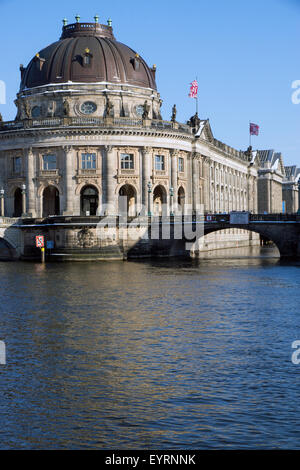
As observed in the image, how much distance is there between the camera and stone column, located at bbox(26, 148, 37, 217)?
98412 millimetres

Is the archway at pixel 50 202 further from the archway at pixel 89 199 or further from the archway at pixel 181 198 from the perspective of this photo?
the archway at pixel 181 198

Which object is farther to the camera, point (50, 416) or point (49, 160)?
point (49, 160)

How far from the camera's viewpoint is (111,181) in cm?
9825

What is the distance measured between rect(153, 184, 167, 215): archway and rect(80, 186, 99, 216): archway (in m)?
9.43

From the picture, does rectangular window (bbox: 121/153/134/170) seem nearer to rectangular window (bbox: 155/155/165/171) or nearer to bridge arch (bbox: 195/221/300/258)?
rectangular window (bbox: 155/155/165/171)

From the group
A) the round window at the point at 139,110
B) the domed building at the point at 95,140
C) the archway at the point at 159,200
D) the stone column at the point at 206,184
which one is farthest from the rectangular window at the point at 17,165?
the stone column at the point at 206,184

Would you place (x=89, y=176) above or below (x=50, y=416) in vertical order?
above

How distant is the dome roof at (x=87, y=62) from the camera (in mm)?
105312

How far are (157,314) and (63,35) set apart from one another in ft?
280

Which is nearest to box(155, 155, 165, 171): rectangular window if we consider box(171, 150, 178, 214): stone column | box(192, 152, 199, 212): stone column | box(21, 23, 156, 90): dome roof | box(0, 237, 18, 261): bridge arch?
box(171, 150, 178, 214): stone column

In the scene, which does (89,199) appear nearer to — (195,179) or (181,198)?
(181,198)
